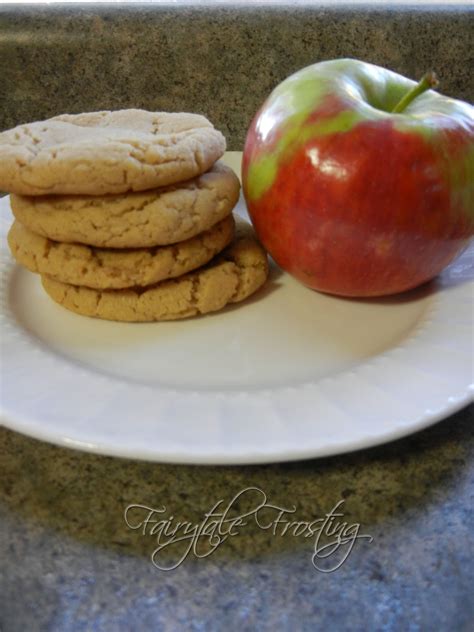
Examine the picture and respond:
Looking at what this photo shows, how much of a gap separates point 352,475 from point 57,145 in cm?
50

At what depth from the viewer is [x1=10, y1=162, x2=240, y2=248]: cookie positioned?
76 cm

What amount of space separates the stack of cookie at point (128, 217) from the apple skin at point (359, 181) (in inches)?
2.8

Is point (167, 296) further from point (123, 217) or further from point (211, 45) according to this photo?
point (211, 45)

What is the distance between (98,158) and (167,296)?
0.19 m

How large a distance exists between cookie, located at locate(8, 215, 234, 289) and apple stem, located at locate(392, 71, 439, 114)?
0.31 metres

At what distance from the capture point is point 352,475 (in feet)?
2.15

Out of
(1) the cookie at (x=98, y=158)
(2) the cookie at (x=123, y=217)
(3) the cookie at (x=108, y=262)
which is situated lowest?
(3) the cookie at (x=108, y=262)

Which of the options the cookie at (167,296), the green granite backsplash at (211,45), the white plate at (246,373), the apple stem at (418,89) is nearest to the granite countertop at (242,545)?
the white plate at (246,373)

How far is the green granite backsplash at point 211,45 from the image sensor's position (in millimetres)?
1383

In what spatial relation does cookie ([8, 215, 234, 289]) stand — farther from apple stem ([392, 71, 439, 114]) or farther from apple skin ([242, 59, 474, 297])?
apple stem ([392, 71, 439, 114])

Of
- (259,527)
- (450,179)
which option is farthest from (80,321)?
(450,179)

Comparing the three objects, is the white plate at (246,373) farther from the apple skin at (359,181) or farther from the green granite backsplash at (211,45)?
the green granite backsplash at (211,45)

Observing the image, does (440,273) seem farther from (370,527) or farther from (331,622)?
(331,622)

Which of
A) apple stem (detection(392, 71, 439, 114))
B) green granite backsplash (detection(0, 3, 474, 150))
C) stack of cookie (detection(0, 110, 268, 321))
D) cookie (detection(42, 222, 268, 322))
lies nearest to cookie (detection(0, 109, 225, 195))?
stack of cookie (detection(0, 110, 268, 321))
